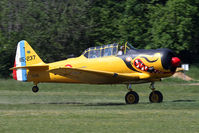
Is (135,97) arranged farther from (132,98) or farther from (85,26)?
(85,26)

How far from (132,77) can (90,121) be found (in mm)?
5232

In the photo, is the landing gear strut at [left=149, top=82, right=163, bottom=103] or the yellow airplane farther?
the landing gear strut at [left=149, top=82, right=163, bottom=103]

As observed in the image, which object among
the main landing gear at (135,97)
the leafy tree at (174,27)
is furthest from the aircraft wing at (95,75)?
the leafy tree at (174,27)

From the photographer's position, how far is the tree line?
32562 mm

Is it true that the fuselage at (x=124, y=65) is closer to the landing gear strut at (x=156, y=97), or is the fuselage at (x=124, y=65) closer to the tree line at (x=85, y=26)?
the landing gear strut at (x=156, y=97)

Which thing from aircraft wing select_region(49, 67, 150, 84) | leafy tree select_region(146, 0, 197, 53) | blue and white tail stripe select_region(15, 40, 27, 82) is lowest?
aircraft wing select_region(49, 67, 150, 84)

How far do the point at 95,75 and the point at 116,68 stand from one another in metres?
0.91

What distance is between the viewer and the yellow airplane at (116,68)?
1552 cm

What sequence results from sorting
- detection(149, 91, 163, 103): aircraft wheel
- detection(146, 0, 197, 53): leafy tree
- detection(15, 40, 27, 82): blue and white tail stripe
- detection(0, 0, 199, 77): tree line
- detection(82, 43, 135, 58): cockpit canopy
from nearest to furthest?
detection(149, 91, 163, 103): aircraft wheel < detection(82, 43, 135, 58): cockpit canopy < detection(15, 40, 27, 82): blue and white tail stripe < detection(146, 0, 197, 53): leafy tree < detection(0, 0, 199, 77): tree line

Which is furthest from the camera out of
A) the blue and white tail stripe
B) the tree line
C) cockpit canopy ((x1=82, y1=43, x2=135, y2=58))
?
the tree line

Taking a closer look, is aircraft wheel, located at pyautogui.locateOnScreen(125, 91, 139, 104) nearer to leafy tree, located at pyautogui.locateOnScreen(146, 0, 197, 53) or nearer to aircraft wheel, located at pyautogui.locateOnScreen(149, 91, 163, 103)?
aircraft wheel, located at pyautogui.locateOnScreen(149, 91, 163, 103)

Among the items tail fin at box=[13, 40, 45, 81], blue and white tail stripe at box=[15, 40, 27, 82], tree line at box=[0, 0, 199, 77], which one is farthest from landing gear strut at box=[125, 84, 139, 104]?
tree line at box=[0, 0, 199, 77]

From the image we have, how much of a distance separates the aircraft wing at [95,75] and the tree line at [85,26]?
51.6 ft

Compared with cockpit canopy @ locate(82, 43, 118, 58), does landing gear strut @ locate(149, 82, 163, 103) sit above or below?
below
